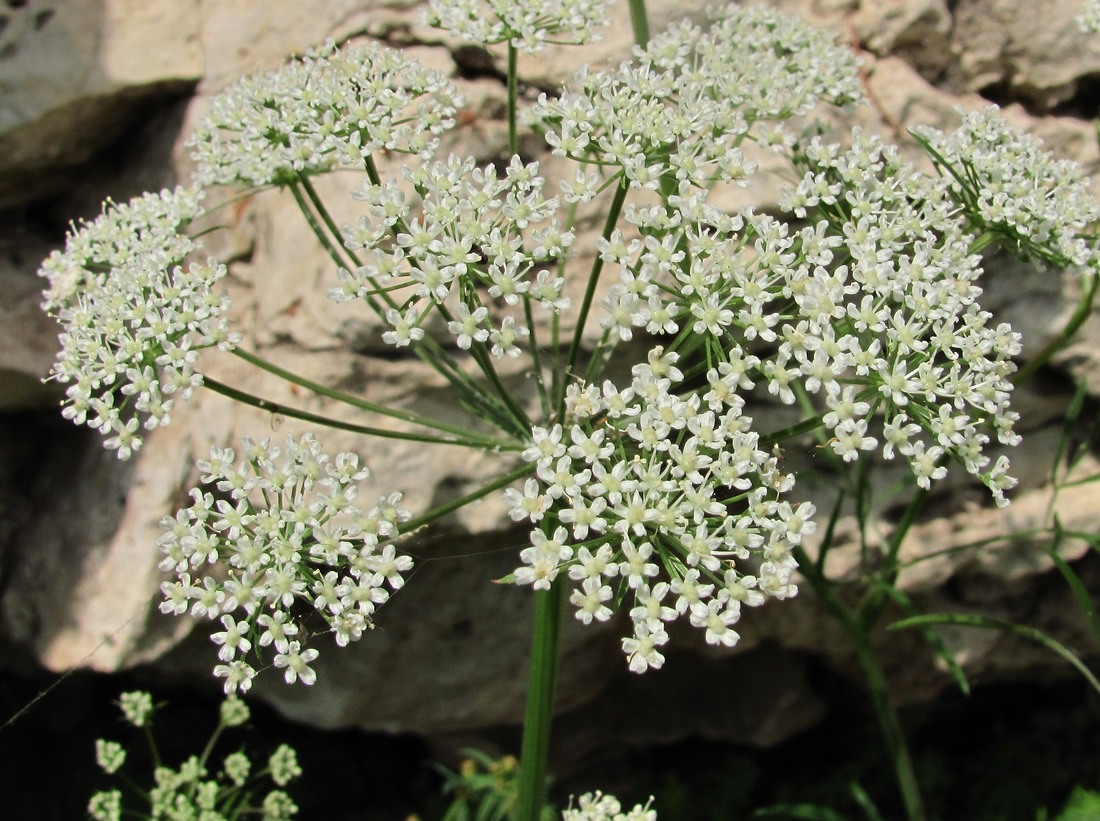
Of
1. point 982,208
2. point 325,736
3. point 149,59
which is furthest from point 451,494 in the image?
point 149,59

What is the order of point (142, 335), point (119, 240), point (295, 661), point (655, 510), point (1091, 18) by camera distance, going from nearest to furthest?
point (655, 510) < point (295, 661) < point (142, 335) < point (119, 240) < point (1091, 18)

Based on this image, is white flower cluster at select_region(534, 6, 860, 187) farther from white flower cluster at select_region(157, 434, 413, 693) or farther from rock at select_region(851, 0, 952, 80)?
white flower cluster at select_region(157, 434, 413, 693)

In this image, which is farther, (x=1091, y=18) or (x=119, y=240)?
(x=1091, y=18)

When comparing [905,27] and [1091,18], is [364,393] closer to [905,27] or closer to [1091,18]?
[905,27]

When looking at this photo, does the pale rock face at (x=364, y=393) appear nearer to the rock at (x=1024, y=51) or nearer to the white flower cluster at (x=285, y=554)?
the rock at (x=1024, y=51)

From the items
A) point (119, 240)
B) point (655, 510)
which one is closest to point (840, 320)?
point (655, 510)

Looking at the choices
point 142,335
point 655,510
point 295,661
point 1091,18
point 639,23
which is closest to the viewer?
point 655,510

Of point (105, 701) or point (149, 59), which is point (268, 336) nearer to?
point (149, 59)

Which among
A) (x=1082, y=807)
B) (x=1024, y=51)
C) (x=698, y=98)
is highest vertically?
(x=698, y=98)
